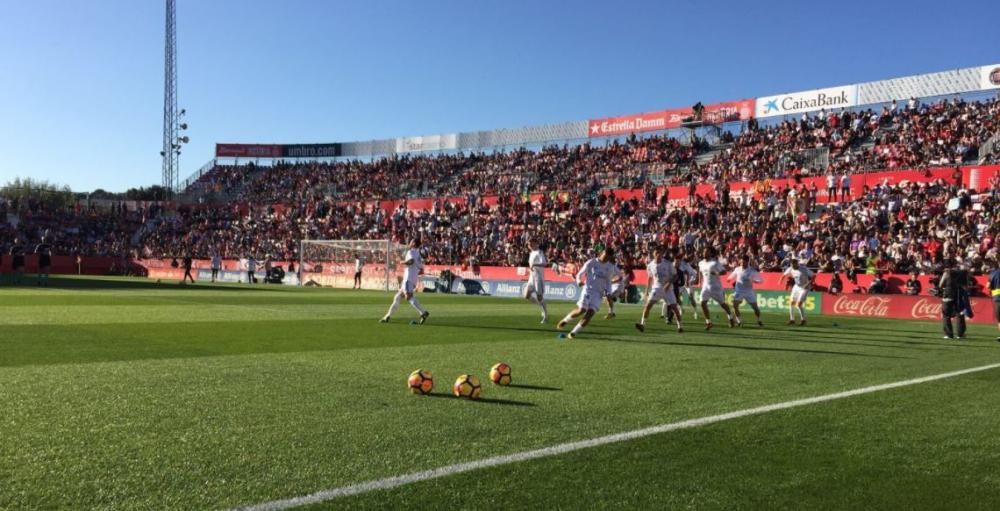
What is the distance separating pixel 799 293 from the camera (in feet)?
75.0

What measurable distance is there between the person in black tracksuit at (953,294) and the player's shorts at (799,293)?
4.89m

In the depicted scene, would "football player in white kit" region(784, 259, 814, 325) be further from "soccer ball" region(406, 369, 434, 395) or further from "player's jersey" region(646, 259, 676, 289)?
"soccer ball" region(406, 369, 434, 395)

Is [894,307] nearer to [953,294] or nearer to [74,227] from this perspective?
[953,294]

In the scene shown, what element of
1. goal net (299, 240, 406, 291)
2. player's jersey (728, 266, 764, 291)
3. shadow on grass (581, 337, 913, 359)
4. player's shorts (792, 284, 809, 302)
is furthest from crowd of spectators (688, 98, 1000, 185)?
shadow on grass (581, 337, 913, 359)

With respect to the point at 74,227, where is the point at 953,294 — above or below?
below

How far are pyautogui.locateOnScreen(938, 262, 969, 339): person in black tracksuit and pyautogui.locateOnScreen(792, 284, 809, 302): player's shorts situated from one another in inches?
193

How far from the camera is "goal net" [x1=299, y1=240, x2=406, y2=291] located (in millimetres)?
45344

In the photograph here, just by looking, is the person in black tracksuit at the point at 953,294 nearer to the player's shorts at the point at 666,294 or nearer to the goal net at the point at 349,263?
the player's shorts at the point at 666,294

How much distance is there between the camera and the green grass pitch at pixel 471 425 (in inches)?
190

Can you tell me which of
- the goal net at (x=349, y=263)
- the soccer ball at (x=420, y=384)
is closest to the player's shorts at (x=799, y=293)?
the soccer ball at (x=420, y=384)

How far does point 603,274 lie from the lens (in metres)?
15.6

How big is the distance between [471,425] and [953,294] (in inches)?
608

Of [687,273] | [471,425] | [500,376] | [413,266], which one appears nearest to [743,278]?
[687,273]

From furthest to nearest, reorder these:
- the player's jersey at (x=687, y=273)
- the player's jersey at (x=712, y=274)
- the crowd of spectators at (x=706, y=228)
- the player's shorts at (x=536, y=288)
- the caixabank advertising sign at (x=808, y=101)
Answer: the caixabank advertising sign at (x=808, y=101)
the crowd of spectators at (x=706, y=228)
the player's jersey at (x=687, y=273)
the player's jersey at (x=712, y=274)
the player's shorts at (x=536, y=288)
